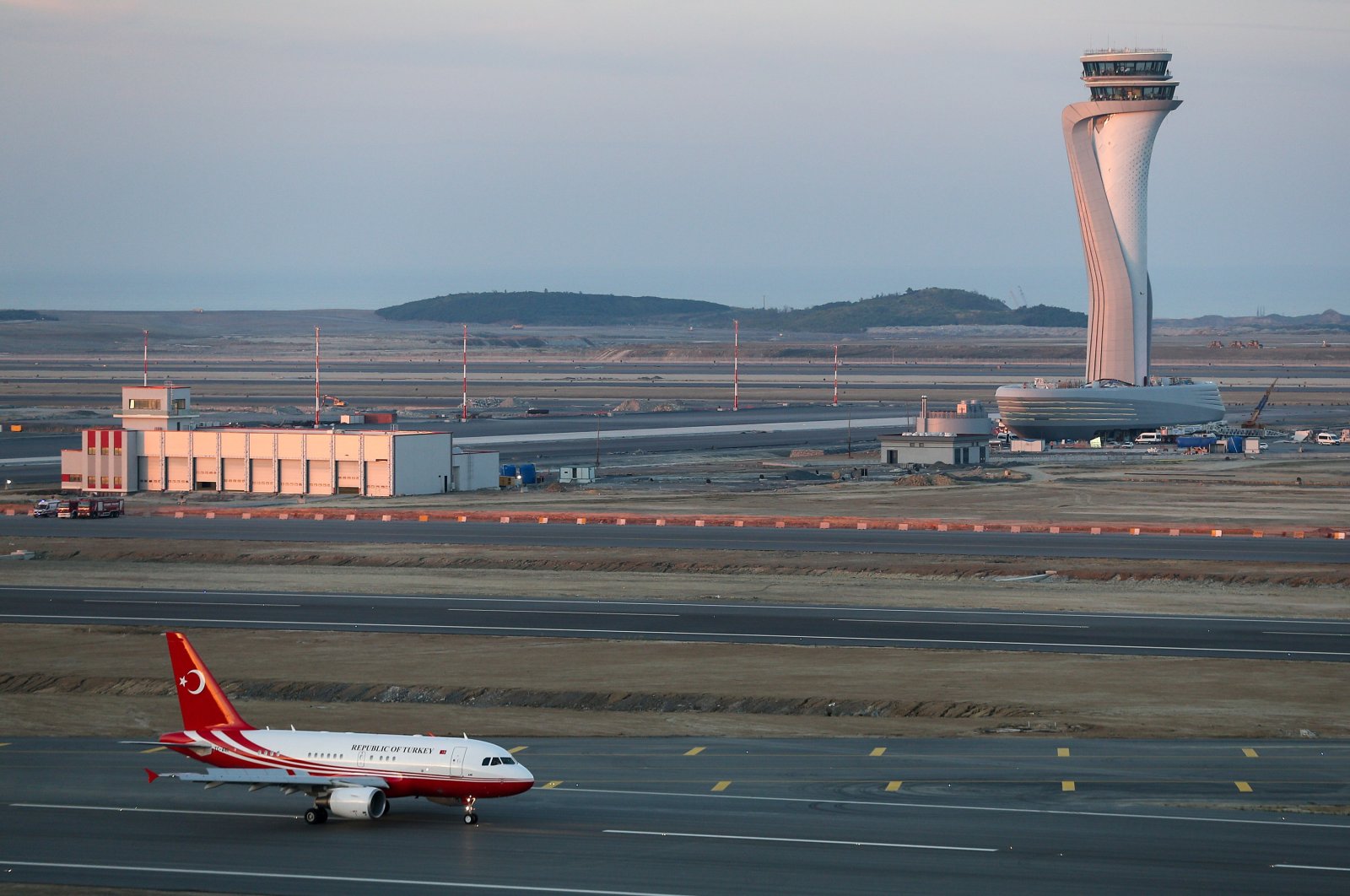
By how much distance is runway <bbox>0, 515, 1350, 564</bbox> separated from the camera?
7388 cm

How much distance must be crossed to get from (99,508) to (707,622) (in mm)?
46111

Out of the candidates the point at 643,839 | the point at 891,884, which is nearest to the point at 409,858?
the point at 643,839

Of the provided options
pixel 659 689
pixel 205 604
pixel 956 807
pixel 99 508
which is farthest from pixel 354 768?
pixel 99 508

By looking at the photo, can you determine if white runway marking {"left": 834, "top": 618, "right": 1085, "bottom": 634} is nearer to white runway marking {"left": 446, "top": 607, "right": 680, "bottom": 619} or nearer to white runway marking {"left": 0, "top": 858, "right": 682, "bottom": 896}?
white runway marking {"left": 446, "top": 607, "right": 680, "bottom": 619}

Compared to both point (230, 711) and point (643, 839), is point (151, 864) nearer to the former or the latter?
point (230, 711)

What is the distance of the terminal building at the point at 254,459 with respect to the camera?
9900cm

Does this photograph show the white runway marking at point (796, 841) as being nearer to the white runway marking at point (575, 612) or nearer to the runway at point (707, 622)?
the runway at point (707, 622)

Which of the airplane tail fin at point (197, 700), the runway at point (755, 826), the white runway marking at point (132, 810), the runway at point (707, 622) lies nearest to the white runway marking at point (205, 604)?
the runway at point (707, 622)

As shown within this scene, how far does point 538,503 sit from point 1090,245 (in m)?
68.5

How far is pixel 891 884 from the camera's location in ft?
94.8

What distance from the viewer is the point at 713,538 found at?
3120 inches

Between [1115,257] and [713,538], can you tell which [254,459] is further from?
[1115,257]

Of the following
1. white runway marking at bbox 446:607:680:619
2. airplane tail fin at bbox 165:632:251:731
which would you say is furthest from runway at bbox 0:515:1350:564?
airplane tail fin at bbox 165:632:251:731

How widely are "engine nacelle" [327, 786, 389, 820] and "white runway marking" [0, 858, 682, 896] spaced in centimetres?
237
